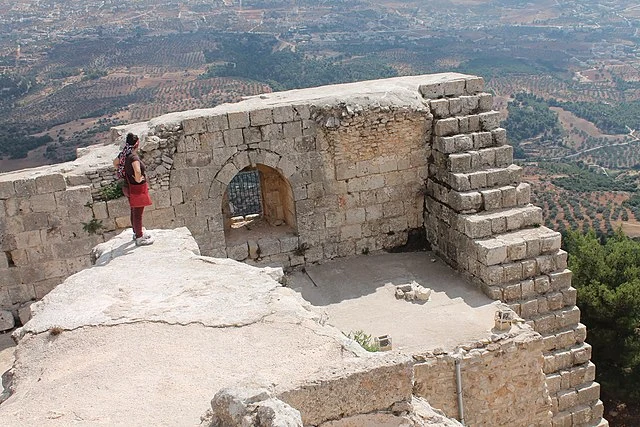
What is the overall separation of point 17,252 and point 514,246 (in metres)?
7.32

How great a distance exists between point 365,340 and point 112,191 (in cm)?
456

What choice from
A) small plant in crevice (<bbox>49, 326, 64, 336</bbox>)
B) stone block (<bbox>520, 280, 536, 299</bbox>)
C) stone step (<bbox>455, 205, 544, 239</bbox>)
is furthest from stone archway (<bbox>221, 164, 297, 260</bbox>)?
small plant in crevice (<bbox>49, 326, 64, 336</bbox>)

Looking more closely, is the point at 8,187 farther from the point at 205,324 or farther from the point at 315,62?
the point at 315,62

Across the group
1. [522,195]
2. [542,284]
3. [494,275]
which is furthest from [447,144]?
[542,284]

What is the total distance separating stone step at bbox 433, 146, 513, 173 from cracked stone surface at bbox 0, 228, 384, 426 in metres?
4.98

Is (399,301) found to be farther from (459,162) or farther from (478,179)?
(459,162)

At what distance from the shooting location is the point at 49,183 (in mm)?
9953

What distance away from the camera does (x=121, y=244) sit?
795 centimetres

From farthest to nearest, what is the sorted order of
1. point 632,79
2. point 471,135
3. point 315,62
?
point 632,79 < point 315,62 < point 471,135

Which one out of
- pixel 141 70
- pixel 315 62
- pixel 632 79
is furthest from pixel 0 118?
pixel 632 79

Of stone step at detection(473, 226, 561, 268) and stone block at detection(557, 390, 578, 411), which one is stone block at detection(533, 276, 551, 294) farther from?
stone block at detection(557, 390, 578, 411)

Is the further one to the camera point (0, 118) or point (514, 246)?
point (0, 118)

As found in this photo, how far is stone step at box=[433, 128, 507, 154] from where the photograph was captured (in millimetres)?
11016

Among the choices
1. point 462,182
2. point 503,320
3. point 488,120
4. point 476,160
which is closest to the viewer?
point 503,320
